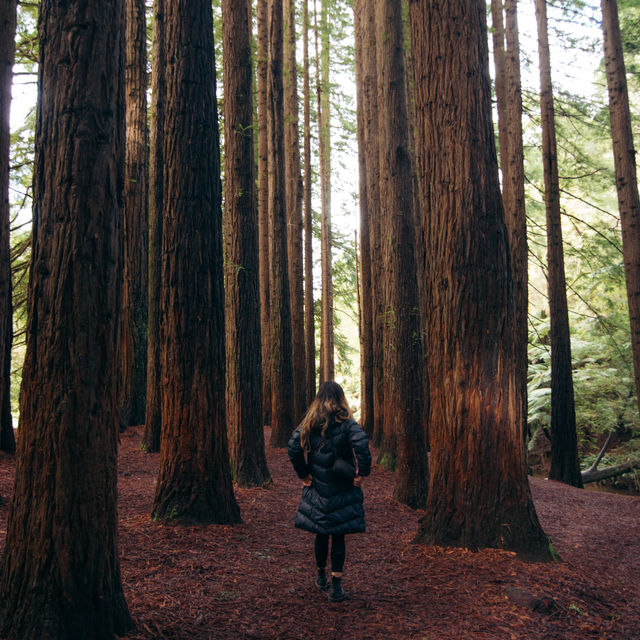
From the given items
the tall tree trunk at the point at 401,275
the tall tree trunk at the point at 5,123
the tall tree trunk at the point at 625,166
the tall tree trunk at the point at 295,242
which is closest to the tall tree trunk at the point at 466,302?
the tall tree trunk at the point at 401,275

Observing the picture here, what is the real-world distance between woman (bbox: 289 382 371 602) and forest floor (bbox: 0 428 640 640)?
409 mm

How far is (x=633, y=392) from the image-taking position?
610 inches

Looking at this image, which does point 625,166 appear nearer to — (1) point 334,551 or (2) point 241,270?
(2) point 241,270

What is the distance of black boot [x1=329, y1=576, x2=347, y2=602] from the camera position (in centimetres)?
472

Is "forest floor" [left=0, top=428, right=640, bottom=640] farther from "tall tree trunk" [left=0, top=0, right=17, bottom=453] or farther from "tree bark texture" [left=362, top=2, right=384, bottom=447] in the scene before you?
"tree bark texture" [left=362, top=2, right=384, bottom=447]

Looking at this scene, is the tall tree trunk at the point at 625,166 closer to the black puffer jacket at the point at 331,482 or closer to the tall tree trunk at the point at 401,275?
the tall tree trunk at the point at 401,275

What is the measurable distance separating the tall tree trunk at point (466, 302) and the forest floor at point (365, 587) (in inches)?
17.0

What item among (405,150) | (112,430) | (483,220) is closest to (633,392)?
(405,150)

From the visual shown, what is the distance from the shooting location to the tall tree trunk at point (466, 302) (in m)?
5.57

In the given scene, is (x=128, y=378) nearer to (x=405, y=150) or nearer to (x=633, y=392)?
(x=405, y=150)

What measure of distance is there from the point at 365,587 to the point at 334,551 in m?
0.56

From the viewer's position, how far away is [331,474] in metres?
4.91

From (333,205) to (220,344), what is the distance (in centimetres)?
2272

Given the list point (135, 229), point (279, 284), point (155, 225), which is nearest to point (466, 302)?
point (155, 225)
